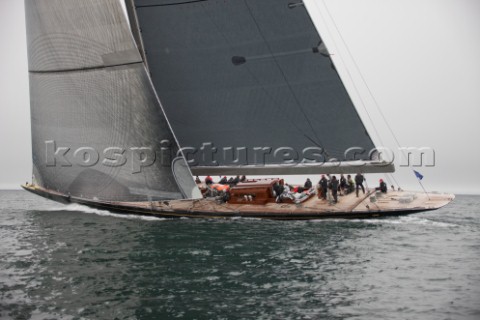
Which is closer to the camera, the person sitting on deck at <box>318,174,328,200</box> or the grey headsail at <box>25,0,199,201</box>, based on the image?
the grey headsail at <box>25,0,199,201</box>

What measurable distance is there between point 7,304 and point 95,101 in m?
12.5

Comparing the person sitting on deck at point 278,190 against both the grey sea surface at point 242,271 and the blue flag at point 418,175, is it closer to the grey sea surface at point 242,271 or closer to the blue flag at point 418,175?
the grey sea surface at point 242,271

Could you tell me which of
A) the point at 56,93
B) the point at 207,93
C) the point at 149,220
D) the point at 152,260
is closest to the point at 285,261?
the point at 152,260

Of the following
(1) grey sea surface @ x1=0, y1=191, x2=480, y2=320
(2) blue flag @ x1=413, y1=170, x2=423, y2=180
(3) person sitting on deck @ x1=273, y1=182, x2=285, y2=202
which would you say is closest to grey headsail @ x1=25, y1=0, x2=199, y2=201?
(1) grey sea surface @ x1=0, y1=191, x2=480, y2=320

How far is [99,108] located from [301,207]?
9.64 m

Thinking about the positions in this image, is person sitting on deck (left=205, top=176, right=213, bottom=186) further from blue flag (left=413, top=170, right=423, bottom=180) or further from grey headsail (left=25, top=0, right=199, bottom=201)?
blue flag (left=413, top=170, right=423, bottom=180)

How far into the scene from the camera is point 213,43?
71.1ft

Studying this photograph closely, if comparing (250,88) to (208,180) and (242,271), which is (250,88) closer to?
(208,180)

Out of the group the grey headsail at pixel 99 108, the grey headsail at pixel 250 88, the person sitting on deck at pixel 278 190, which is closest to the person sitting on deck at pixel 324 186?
the grey headsail at pixel 250 88

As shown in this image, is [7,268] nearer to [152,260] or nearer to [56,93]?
[152,260]

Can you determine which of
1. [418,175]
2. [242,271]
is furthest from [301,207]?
[242,271]

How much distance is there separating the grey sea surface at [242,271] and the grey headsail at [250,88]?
10.7 ft

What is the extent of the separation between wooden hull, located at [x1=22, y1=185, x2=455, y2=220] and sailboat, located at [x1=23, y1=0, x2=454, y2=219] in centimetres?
6

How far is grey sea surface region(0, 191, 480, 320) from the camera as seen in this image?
9.55 meters
